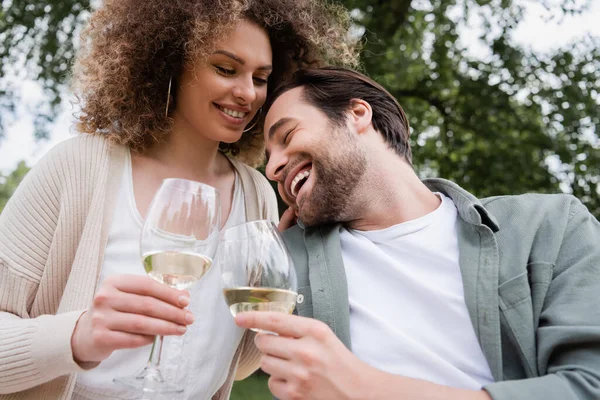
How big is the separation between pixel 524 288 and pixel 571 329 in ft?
0.78

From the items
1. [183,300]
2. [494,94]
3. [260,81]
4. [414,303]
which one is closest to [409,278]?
[414,303]

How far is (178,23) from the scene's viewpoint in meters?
2.72

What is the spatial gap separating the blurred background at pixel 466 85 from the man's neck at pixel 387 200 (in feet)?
19.6

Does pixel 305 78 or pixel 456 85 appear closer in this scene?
pixel 305 78

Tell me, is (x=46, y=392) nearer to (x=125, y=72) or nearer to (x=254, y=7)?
(x=125, y=72)

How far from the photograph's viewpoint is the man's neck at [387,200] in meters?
2.43

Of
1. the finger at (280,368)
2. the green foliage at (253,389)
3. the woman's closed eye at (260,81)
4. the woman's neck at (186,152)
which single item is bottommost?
the green foliage at (253,389)

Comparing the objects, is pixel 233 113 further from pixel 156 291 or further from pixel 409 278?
pixel 156 291

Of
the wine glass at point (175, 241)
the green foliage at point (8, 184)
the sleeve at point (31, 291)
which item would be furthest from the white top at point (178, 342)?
the green foliage at point (8, 184)

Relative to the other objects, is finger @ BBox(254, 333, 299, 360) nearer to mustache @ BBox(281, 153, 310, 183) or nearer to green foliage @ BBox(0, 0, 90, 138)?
mustache @ BBox(281, 153, 310, 183)

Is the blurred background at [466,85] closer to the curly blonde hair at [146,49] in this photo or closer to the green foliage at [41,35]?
the green foliage at [41,35]

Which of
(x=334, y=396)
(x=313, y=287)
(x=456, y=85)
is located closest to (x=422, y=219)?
(x=313, y=287)

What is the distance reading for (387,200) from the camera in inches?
96.4

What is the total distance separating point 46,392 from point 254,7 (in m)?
1.80
